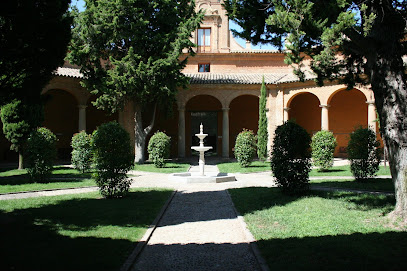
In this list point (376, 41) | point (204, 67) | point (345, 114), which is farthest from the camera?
point (204, 67)

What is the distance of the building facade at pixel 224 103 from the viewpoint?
22.0m

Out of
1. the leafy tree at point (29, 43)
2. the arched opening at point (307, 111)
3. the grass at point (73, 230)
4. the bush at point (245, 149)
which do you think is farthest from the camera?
the arched opening at point (307, 111)

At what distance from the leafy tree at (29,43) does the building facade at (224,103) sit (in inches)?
562

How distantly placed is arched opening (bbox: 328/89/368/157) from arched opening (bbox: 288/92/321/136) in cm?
126

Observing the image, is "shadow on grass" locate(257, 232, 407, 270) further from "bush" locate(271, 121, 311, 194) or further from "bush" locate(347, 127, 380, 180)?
"bush" locate(347, 127, 380, 180)

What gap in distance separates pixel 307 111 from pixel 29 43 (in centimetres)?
2162

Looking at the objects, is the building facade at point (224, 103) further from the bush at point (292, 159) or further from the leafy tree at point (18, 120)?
the bush at point (292, 159)

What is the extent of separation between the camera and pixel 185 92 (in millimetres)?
22438

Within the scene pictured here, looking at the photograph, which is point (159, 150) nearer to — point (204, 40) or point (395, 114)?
point (204, 40)

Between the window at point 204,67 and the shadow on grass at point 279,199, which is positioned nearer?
the shadow on grass at point 279,199

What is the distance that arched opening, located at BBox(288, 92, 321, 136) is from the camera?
80.0 ft

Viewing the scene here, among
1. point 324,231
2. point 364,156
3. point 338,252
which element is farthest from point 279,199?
point 364,156

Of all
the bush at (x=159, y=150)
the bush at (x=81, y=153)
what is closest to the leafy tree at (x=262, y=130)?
the bush at (x=159, y=150)

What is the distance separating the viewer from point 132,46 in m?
17.6
